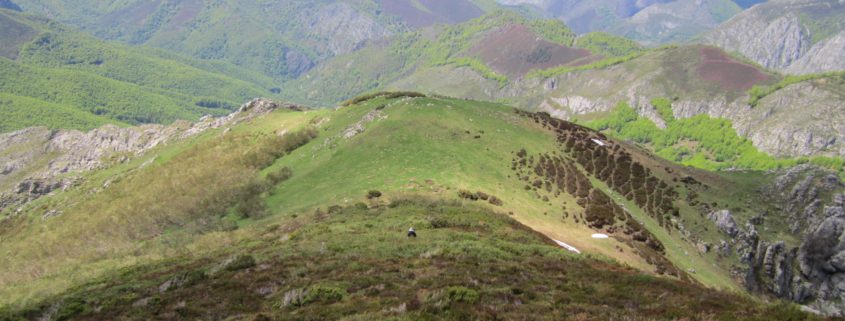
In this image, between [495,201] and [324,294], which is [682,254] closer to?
[495,201]

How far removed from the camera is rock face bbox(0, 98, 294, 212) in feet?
464

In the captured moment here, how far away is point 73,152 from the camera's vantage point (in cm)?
17750

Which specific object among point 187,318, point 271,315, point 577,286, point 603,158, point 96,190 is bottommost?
point 96,190

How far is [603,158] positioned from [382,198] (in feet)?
139

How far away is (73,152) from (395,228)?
193065mm

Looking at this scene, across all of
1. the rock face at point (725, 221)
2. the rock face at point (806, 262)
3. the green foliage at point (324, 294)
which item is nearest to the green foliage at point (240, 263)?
Result: the green foliage at point (324, 294)

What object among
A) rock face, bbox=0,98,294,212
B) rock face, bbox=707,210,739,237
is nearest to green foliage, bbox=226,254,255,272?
rock face, bbox=707,210,739,237

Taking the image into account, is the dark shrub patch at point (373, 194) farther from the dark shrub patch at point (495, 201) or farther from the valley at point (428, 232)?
the dark shrub patch at point (495, 201)

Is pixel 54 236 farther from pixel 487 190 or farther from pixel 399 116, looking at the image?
pixel 487 190

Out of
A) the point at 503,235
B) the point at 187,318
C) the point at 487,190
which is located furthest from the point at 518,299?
the point at 487,190

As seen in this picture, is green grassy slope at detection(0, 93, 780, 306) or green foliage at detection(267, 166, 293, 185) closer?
green grassy slope at detection(0, 93, 780, 306)

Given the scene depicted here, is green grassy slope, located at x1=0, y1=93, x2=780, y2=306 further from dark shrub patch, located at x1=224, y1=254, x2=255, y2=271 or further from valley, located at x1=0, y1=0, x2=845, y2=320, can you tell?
dark shrub patch, located at x1=224, y1=254, x2=255, y2=271

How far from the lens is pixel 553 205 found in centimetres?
5631

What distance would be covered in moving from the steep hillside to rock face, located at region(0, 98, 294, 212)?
27685mm
